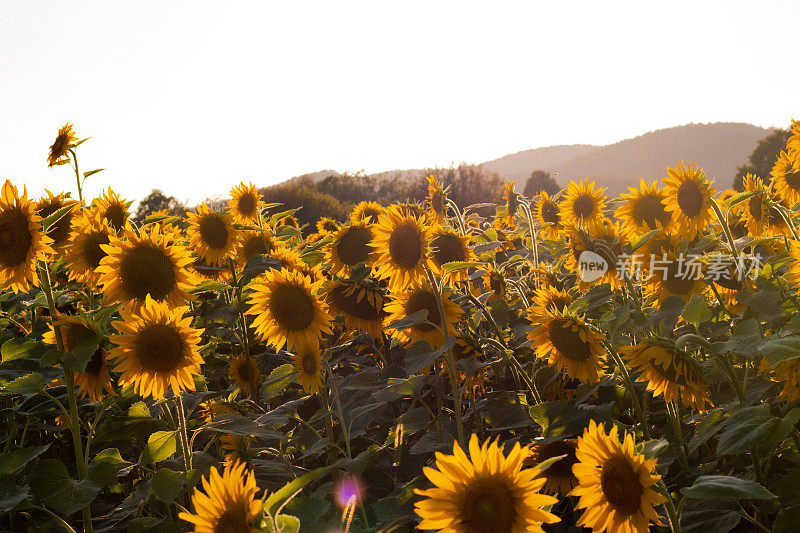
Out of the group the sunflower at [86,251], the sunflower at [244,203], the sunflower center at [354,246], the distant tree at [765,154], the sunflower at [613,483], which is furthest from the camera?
the distant tree at [765,154]

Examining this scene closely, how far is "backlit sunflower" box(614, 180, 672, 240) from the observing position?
364 centimetres

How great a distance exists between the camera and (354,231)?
10.3 ft

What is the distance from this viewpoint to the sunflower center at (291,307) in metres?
2.51

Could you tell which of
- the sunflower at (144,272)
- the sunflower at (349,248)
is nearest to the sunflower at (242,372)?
the sunflower at (349,248)

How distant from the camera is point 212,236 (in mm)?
3598

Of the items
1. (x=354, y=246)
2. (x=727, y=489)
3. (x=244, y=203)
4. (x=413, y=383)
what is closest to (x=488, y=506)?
(x=727, y=489)

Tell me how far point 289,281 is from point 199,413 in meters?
1.41

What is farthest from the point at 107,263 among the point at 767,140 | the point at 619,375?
the point at 767,140

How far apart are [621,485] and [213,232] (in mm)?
2919

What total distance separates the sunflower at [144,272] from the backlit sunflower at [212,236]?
1247mm

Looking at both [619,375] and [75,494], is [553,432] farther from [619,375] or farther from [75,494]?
[75,494]

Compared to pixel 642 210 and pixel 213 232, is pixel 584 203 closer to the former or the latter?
pixel 642 210

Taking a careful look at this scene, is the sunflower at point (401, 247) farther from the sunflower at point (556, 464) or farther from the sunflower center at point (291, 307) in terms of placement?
the sunflower at point (556, 464)

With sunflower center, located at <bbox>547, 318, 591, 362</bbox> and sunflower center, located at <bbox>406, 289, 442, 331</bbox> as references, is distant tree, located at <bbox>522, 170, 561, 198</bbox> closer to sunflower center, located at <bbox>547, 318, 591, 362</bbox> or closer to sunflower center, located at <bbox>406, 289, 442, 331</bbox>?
sunflower center, located at <bbox>406, 289, 442, 331</bbox>
